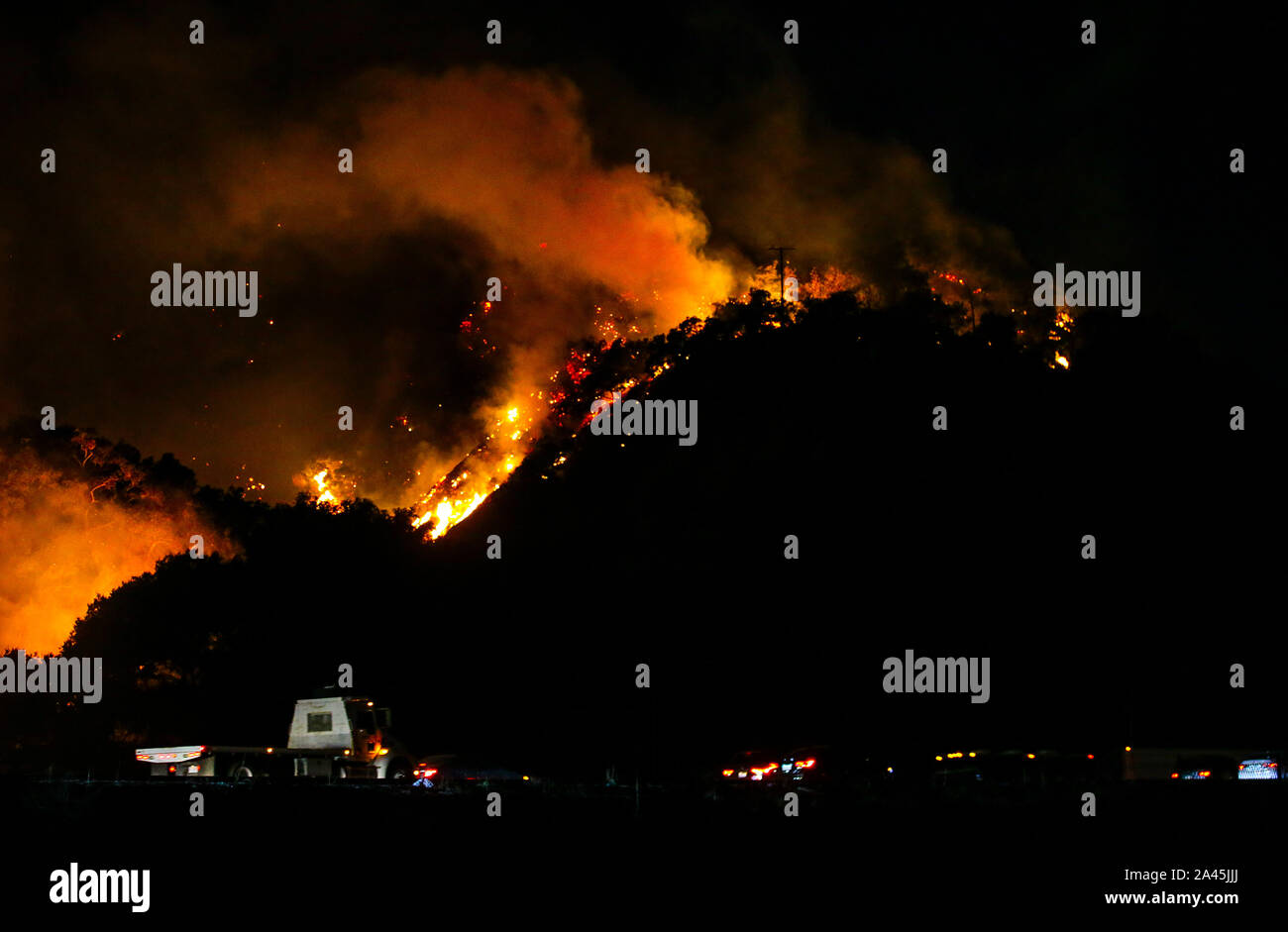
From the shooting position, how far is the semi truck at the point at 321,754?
3788 cm

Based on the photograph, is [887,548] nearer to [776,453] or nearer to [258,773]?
[776,453]

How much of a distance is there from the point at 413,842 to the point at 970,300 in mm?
83614

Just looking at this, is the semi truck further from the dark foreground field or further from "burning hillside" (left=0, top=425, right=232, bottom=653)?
"burning hillside" (left=0, top=425, right=232, bottom=653)

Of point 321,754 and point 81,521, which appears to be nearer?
point 321,754

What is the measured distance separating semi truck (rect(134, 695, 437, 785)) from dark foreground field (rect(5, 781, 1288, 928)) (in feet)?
44.7

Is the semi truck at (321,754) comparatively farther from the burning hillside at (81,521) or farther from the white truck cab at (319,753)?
the burning hillside at (81,521)
